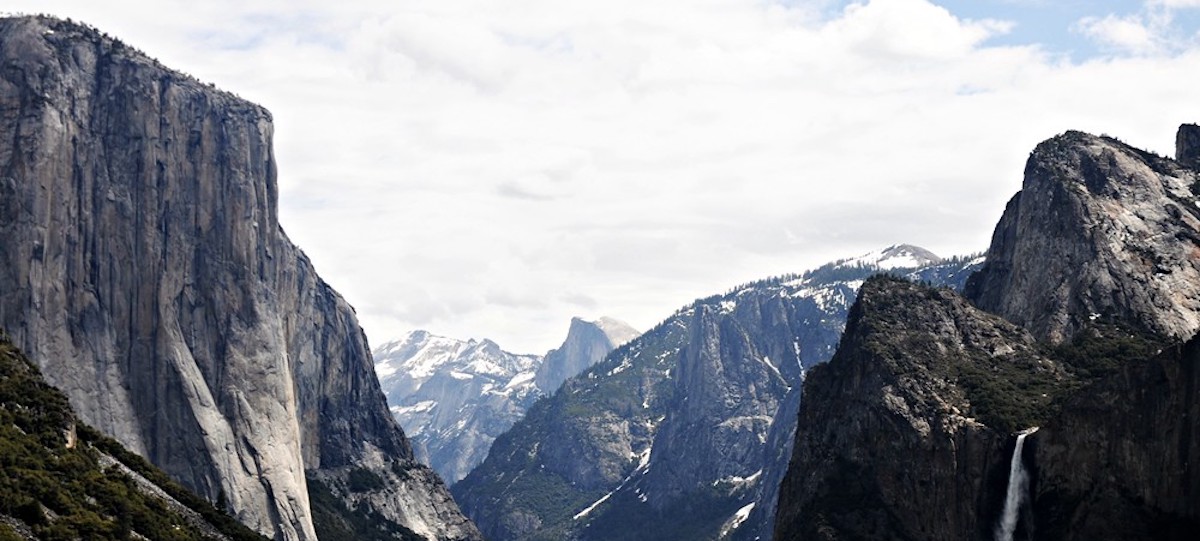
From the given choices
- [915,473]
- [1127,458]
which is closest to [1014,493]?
[915,473]

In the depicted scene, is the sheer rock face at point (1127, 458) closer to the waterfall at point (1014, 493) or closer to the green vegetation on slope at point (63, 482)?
the waterfall at point (1014, 493)

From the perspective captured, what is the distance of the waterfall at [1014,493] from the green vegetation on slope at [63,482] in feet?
286

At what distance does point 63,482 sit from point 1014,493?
4273 inches

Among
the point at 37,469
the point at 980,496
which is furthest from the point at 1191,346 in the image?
the point at 37,469

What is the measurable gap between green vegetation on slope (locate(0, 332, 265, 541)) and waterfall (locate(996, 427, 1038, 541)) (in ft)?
286

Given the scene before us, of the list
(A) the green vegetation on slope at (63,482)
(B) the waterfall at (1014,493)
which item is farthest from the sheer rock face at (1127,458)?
(A) the green vegetation on slope at (63,482)

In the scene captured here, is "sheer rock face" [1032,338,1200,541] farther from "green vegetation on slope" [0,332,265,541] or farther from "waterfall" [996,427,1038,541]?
"green vegetation on slope" [0,332,265,541]

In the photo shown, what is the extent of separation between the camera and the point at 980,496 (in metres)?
178

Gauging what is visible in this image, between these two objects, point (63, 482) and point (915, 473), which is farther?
point (915, 473)

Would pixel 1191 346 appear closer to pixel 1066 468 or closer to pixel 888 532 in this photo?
pixel 1066 468

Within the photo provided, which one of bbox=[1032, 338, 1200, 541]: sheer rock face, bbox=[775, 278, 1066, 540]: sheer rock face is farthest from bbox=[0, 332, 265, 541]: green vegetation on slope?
bbox=[1032, 338, 1200, 541]: sheer rock face

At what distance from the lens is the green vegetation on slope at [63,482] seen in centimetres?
10669

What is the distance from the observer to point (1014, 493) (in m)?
174

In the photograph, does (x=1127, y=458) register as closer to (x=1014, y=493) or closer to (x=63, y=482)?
(x=1014, y=493)
